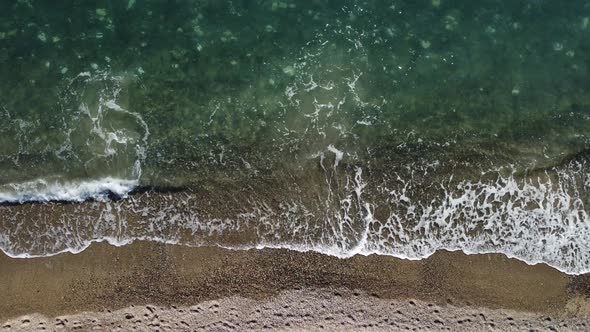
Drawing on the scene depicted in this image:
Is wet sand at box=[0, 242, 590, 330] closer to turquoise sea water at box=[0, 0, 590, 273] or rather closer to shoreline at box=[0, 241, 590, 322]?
shoreline at box=[0, 241, 590, 322]

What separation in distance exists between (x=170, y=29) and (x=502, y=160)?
12.1 metres

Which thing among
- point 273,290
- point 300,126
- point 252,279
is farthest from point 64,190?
point 300,126

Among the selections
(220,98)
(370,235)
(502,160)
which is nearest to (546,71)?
(502,160)

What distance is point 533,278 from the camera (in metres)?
17.2

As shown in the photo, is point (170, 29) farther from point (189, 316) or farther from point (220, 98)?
point (189, 316)

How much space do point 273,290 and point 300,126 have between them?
550 centimetres

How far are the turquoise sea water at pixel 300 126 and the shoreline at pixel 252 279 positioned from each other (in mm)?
437

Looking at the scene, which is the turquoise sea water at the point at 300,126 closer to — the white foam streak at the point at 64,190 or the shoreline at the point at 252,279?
the white foam streak at the point at 64,190

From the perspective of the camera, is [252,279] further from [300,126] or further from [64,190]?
[64,190]

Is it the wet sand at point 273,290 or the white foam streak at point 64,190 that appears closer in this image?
the wet sand at point 273,290

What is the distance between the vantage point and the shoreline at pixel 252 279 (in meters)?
17.0

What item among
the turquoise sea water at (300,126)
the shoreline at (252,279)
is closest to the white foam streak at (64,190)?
the turquoise sea water at (300,126)

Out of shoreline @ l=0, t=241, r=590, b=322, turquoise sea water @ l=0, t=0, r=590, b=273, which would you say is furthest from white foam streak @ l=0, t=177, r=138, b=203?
shoreline @ l=0, t=241, r=590, b=322

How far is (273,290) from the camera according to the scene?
1711cm
